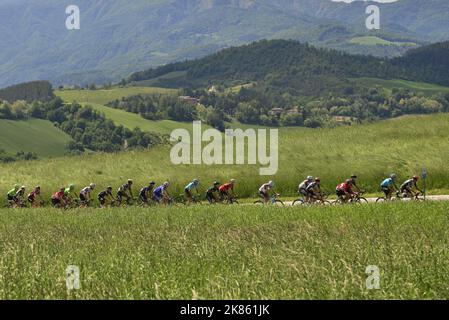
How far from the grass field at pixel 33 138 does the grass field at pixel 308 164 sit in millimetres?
110354

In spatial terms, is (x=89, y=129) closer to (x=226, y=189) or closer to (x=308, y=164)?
(x=308, y=164)

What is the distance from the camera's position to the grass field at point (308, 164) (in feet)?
121

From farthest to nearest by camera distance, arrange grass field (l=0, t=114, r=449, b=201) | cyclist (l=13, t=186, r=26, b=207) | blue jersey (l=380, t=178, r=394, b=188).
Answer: grass field (l=0, t=114, r=449, b=201) → cyclist (l=13, t=186, r=26, b=207) → blue jersey (l=380, t=178, r=394, b=188)

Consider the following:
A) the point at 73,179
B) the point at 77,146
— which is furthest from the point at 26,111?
the point at 73,179

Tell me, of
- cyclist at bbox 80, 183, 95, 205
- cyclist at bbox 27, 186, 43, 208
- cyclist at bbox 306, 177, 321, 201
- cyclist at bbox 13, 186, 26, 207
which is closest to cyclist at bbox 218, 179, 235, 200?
cyclist at bbox 306, 177, 321, 201

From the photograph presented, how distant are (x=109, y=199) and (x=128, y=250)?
72.3 ft

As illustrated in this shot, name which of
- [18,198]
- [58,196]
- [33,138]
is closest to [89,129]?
[33,138]

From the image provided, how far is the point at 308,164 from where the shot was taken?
129 feet

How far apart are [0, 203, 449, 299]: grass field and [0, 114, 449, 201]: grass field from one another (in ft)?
58.8

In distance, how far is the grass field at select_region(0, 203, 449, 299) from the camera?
8750 millimetres

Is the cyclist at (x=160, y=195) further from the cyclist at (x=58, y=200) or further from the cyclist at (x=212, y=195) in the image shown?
the cyclist at (x=58, y=200)

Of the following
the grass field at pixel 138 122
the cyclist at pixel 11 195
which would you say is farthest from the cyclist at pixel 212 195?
the grass field at pixel 138 122

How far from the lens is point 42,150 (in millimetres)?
158625

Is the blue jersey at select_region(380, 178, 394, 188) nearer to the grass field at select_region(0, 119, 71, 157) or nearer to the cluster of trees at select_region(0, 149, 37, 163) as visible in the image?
the cluster of trees at select_region(0, 149, 37, 163)
